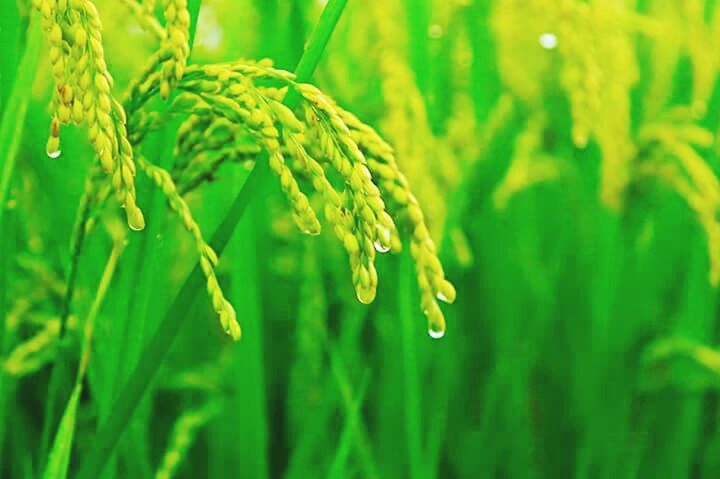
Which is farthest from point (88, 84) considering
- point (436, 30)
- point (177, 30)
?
point (436, 30)

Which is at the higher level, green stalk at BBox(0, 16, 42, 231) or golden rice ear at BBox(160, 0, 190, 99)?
golden rice ear at BBox(160, 0, 190, 99)

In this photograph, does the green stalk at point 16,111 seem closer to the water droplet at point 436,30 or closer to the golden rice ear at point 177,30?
the golden rice ear at point 177,30

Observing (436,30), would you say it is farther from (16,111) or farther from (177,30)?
(177,30)

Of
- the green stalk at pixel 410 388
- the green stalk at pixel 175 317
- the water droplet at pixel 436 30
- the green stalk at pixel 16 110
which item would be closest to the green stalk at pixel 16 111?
the green stalk at pixel 16 110

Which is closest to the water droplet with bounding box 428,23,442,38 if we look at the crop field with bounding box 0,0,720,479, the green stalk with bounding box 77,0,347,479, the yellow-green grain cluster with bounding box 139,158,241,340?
the crop field with bounding box 0,0,720,479

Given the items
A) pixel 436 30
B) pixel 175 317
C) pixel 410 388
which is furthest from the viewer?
pixel 436 30

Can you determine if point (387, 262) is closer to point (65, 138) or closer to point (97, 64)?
point (65, 138)

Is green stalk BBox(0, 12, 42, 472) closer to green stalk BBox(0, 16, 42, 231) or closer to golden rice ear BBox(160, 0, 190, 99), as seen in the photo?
green stalk BBox(0, 16, 42, 231)

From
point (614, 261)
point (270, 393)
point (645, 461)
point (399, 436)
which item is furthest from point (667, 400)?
point (270, 393)
